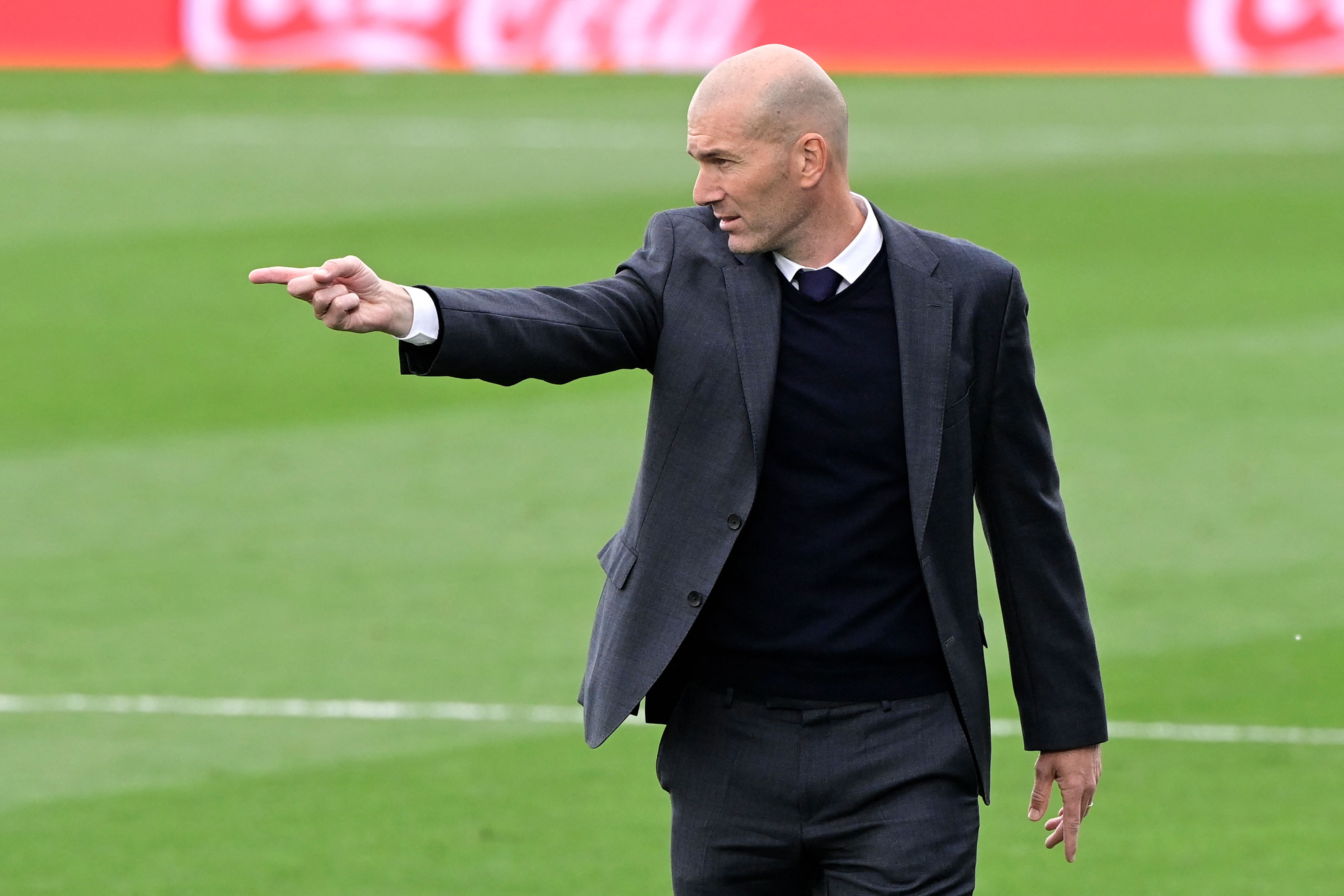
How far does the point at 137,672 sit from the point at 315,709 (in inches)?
29.2

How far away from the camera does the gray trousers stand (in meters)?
4.13

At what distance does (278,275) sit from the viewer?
12.2 ft

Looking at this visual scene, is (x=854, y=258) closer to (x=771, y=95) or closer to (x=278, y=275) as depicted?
(x=771, y=95)

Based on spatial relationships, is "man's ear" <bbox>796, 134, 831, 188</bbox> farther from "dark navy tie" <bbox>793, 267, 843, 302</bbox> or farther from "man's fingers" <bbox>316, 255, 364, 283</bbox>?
"man's fingers" <bbox>316, 255, 364, 283</bbox>

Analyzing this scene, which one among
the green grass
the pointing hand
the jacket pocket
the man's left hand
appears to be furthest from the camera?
the green grass

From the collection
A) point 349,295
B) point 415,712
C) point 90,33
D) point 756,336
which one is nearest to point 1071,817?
point 756,336

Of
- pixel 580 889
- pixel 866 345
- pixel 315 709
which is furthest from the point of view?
pixel 315 709

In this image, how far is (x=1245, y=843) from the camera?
6645 mm

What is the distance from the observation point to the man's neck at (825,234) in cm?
413

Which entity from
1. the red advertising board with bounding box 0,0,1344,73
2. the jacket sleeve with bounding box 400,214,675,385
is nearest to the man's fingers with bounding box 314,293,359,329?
the jacket sleeve with bounding box 400,214,675,385

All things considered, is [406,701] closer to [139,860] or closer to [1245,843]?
[139,860]

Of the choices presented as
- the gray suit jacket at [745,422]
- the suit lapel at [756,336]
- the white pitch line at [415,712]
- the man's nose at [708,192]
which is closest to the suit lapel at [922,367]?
the gray suit jacket at [745,422]

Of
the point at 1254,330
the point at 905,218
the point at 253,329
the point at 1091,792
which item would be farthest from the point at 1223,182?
the point at 1091,792

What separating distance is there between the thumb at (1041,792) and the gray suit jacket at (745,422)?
188 millimetres
